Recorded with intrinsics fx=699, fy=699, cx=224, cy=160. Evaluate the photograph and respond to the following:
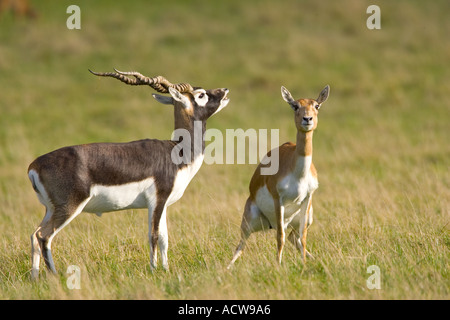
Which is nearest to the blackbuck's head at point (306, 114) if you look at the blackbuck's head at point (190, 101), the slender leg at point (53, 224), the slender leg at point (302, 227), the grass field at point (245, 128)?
the slender leg at point (302, 227)

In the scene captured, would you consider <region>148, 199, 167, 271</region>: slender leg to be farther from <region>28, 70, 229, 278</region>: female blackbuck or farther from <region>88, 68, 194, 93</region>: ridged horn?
<region>88, 68, 194, 93</region>: ridged horn

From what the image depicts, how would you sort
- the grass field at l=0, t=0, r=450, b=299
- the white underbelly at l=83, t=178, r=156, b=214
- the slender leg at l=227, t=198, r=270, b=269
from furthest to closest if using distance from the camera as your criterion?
the slender leg at l=227, t=198, r=270, b=269 < the white underbelly at l=83, t=178, r=156, b=214 < the grass field at l=0, t=0, r=450, b=299

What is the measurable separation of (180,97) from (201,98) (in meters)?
0.29

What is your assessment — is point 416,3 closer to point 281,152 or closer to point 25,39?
point 25,39

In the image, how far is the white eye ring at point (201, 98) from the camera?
7797 mm

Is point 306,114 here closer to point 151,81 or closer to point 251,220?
point 251,220

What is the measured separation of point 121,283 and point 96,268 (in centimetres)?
68

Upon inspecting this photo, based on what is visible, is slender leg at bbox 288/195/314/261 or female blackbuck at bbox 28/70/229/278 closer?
female blackbuck at bbox 28/70/229/278

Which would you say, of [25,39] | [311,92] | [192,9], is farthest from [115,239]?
[192,9]

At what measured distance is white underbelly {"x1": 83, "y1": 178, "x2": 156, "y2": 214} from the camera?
7.05 m

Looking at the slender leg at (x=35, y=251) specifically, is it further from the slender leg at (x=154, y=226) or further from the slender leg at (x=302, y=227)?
the slender leg at (x=302, y=227)

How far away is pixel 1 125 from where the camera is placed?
62.5 ft

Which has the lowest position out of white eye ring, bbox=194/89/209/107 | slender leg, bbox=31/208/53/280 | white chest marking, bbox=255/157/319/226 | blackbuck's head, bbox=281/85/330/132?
slender leg, bbox=31/208/53/280

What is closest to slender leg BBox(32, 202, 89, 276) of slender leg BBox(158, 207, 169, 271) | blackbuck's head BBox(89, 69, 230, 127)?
slender leg BBox(158, 207, 169, 271)
